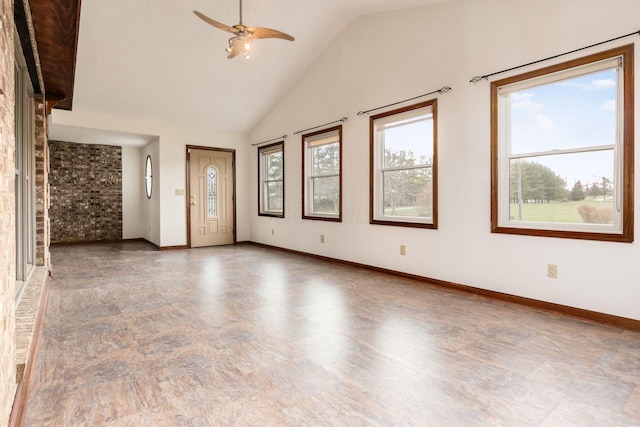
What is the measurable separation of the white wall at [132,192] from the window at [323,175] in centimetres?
482

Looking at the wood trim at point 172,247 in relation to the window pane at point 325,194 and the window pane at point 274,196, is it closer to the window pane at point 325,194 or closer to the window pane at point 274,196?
the window pane at point 274,196

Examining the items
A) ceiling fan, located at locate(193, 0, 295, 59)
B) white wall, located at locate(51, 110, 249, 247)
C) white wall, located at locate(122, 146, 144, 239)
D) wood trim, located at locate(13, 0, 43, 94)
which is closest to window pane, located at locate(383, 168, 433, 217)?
ceiling fan, located at locate(193, 0, 295, 59)

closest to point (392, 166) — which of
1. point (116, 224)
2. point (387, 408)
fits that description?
point (387, 408)

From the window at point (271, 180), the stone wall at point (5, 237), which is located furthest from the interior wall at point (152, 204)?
the stone wall at point (5, 237)

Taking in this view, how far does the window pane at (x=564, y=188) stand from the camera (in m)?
3.08

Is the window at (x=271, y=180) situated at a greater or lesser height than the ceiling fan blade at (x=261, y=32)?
lesser

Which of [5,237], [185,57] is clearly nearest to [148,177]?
[185,57]

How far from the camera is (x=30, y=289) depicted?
2920 mm

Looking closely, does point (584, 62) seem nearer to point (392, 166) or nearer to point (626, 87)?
point (626, 87)

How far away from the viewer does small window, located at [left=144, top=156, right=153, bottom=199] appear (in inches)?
318

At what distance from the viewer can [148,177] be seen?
327 inches

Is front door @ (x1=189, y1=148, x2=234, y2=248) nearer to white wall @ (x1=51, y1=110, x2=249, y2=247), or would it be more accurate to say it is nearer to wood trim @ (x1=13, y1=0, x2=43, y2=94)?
white wall @ (x1=51, y1=110, x2=249, y2=247)

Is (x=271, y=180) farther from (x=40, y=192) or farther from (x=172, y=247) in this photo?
(x=40, y=192)

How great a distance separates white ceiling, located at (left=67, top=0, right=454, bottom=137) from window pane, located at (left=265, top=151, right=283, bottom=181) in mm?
1015
